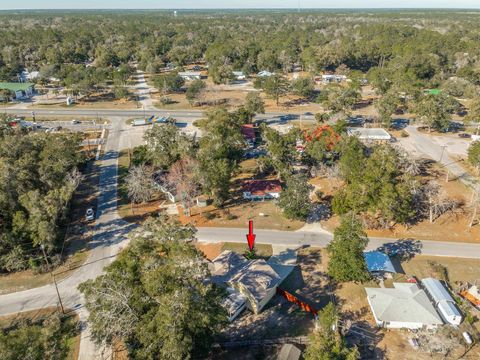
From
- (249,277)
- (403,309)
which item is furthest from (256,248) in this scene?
(403,309)

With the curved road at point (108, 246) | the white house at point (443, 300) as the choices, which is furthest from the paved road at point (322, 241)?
the white house at point (443, 300)

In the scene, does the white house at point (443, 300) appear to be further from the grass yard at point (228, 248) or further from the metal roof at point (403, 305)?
the grass yard at point (228, 248)

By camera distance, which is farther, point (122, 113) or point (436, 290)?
point (122, 113)

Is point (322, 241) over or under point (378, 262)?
under

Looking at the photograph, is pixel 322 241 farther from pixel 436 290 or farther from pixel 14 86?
pixel 14 86

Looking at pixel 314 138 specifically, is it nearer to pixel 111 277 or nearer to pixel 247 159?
pixel 247 159
